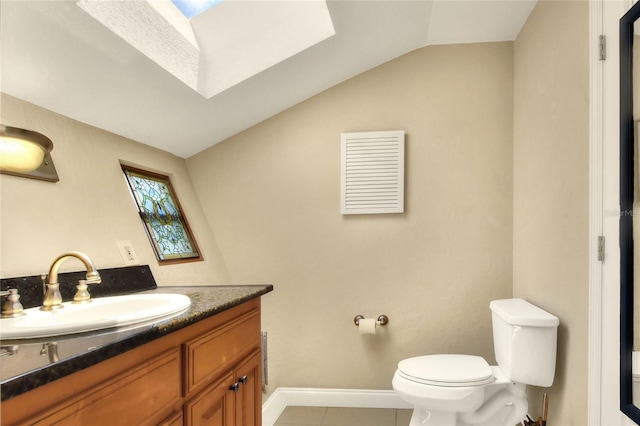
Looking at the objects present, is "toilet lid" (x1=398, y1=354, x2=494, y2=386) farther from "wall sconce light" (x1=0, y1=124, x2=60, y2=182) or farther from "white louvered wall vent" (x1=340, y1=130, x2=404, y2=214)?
"wall sconce light" (x1=0, y1=124, x2=60, y2=182)

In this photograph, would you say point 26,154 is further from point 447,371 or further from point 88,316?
point 447,371

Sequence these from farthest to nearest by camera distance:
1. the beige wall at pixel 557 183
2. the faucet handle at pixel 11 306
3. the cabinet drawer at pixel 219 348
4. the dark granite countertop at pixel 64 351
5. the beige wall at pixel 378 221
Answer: the beige wall at pixel 378 221 → the beige wall at pixel 557 183 → the cabinet drawer at pixel 219 348 → the faucet handle at pixel 11 306 → the dark granite countertop at pixel 64 351

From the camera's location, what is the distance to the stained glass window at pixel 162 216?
6.44ft

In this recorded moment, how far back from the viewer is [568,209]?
5.66ft

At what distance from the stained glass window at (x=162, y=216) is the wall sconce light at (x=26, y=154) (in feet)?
1.72

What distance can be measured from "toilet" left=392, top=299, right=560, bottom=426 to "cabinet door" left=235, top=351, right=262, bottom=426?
72 centimetres

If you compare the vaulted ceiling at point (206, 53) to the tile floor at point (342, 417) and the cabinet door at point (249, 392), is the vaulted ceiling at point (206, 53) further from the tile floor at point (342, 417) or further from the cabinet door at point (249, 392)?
the tile floor at point (342, 417)

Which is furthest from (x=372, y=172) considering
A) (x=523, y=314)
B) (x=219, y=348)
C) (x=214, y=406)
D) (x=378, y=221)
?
(x=214, y=406)

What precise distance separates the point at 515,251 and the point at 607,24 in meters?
1.31

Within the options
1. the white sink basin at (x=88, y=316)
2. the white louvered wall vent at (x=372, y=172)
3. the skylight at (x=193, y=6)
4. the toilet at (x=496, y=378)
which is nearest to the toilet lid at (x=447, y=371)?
the toilet at (x=496, y=378)

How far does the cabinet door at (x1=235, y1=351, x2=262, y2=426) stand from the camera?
4.76 ft

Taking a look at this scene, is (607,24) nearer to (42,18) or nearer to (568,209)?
(568,209)

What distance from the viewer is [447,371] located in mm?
1967

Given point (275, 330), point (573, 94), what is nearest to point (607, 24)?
point (573, 94)
